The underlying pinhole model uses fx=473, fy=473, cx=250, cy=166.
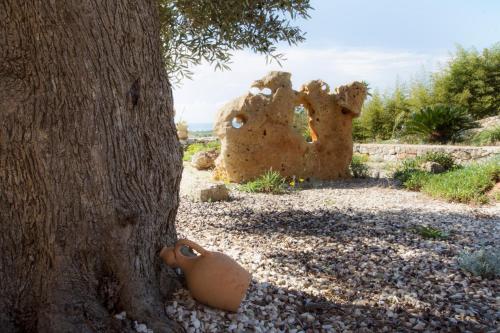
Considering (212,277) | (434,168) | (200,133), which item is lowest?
(434,168)

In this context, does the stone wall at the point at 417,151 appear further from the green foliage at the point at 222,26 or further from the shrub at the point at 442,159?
the green foliage at the point at 222,26

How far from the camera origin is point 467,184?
25.1 feet

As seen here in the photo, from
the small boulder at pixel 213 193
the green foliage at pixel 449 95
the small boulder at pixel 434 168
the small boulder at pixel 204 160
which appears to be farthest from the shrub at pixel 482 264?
the green foliage at pixel 449 95

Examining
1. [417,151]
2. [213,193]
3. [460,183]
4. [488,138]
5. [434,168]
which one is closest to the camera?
[213,193]

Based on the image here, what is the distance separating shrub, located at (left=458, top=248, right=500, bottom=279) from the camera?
3.97 metres

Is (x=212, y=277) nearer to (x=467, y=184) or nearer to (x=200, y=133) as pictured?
(x=467, y=184)

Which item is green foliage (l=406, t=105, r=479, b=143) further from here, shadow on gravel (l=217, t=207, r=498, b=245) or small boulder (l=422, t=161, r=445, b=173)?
shadow on gravel (l=217, t=207, r=498, b=245)

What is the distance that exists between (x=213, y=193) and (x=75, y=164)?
4909mm

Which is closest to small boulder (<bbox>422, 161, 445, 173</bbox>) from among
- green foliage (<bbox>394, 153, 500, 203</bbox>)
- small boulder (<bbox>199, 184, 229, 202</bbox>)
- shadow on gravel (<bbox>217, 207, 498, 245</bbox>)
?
green foliage (<bbox>394, 153, 500, 203</bbox>)

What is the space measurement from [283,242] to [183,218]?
1799mm

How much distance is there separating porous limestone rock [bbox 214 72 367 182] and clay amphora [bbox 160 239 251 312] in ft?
20.4

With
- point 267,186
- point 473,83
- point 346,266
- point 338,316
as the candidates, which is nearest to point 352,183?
point 267,186

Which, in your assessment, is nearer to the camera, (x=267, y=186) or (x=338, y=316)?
(x=338, y=316)

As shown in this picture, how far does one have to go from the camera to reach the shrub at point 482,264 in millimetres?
3975
